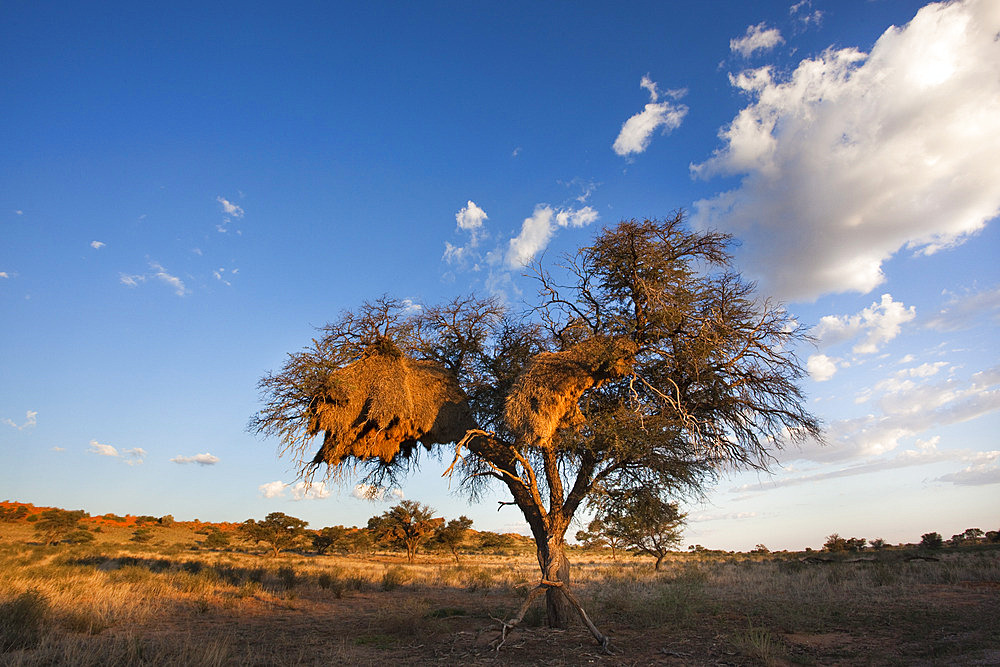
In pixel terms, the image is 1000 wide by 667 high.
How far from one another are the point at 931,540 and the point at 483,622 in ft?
138

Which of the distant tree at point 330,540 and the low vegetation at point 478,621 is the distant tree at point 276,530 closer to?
the distant tree at point 330,540

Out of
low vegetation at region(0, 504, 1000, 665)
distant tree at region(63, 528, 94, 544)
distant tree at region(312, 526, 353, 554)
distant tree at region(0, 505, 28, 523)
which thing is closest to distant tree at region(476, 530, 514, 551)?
distant tree at region(312, 526, 353, 554)

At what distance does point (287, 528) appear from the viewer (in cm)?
4509

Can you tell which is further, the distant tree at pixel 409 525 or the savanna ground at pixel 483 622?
the distant tree at pixel 409 525

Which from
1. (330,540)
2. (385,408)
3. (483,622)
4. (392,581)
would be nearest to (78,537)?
(330,540)

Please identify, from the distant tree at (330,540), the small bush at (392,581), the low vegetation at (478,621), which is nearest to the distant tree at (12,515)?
the distant tree at (330,540)

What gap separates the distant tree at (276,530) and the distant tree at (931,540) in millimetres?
51824

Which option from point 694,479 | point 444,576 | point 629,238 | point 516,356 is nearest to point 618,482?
point 694,479

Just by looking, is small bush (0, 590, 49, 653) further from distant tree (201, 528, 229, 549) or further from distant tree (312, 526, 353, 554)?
distant tree (201, 528, 229, 549)

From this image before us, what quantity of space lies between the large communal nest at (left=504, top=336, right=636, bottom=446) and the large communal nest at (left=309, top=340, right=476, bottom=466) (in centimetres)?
243

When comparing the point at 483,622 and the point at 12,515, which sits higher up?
the point at 483,622

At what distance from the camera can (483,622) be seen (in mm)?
11758

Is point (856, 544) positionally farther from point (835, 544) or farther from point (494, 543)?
point (494, 543)

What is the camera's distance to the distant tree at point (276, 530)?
1729 inches
